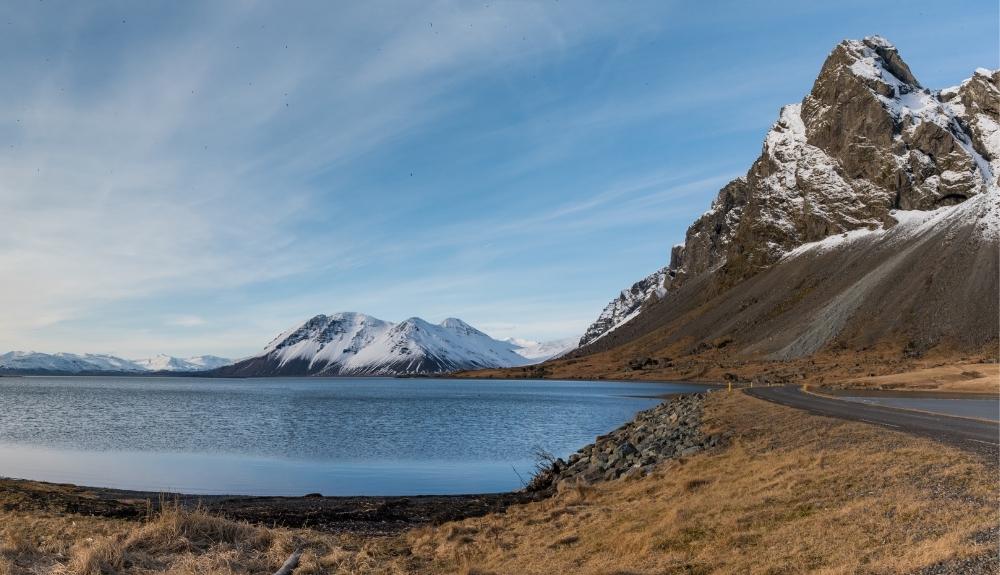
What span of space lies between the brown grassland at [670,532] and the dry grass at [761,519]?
0.05 m

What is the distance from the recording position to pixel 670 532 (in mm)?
15031

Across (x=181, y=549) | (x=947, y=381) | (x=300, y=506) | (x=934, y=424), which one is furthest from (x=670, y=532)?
(x=947, y=381)

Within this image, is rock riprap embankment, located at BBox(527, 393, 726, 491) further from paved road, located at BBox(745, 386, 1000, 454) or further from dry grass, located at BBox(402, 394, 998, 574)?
paved road, located at BBox(745, 386, 1000, 454)

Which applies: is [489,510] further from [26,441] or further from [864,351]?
[864,351]

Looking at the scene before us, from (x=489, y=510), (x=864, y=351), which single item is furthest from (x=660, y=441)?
(x=864, y=351)

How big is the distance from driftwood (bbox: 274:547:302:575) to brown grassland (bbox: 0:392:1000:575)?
28 cm

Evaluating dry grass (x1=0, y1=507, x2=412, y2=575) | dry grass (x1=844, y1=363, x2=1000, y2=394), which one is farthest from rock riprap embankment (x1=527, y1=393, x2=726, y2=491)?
dry grass (x1=844, y1=363, x2=1000, y2=394)

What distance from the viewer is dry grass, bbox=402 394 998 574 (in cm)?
1213

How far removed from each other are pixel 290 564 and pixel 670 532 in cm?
883

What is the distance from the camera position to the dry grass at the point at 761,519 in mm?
12133

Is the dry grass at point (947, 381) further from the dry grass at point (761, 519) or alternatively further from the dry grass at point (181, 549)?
the dry grass at point (181, 549)

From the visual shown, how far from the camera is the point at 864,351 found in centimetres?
12744

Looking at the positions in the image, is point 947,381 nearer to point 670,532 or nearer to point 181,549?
point 670,532

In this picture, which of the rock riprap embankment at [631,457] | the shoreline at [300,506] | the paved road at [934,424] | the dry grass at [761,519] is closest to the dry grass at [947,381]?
the paved road at [934,424]
